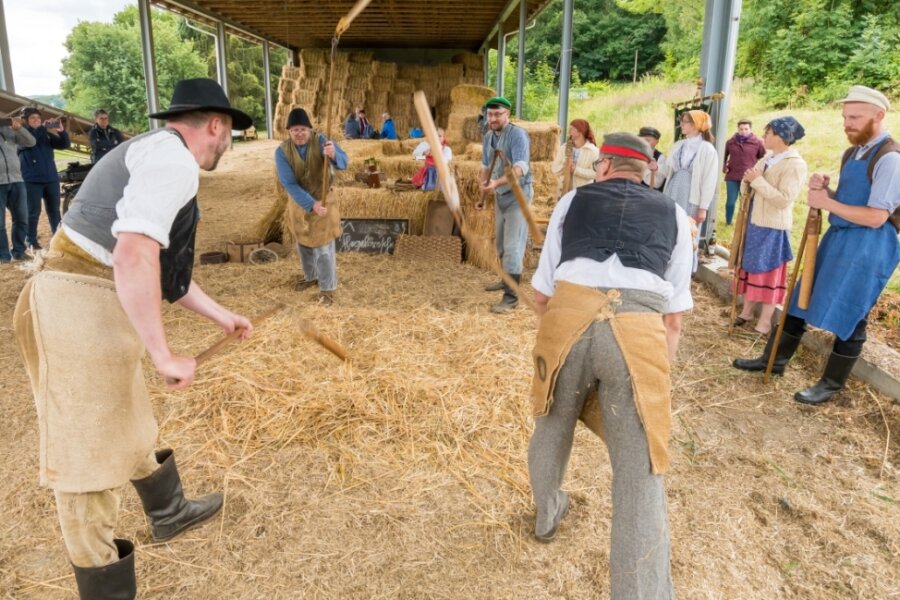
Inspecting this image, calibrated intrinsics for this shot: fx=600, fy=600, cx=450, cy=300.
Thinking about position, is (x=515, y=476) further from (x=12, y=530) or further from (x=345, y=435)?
(x=12, y=530)

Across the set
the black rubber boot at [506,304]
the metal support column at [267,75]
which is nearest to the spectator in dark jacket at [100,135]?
the black rubber boot at [506,304]

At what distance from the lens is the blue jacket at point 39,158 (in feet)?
24.3

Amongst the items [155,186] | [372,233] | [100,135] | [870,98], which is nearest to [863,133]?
[870,98]

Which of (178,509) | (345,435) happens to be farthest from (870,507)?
(178,509)

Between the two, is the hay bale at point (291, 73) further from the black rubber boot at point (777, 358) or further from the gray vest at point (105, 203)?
the gray vest at point (105, 203)

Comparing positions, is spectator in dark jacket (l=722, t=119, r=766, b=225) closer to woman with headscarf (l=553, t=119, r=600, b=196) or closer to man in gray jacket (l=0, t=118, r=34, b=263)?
woman with headscarf (l=553, t=119, r=600, b=196)

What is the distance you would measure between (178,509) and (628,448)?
2033 millimetres

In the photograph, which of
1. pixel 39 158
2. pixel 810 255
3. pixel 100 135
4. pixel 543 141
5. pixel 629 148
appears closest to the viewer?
pixel 629 148

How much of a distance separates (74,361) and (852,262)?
4116 mm

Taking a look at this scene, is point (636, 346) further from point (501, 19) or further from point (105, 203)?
point (501, 19)

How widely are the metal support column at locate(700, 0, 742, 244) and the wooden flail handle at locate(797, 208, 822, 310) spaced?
3.15 m

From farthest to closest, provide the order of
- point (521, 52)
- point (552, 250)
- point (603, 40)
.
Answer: point (603, 40) < point (521, 52) < point (552, 250)

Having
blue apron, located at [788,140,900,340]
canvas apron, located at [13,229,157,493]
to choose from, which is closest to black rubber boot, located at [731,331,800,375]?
blue apron, located at [788,140,900,340]

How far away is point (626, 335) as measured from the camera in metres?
2.04
